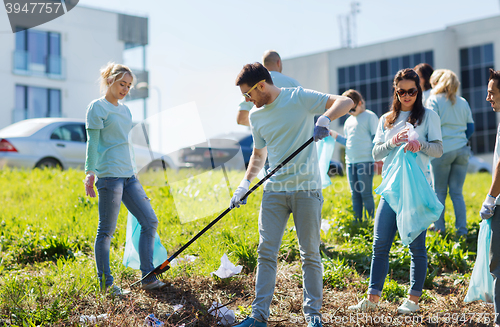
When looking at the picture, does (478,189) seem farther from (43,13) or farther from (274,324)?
(43,13)

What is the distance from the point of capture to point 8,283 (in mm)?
3430

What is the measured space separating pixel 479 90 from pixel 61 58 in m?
25.9

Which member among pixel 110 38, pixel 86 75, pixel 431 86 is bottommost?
pixel 431 86

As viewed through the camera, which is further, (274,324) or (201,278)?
(201,278)

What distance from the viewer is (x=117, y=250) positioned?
4.62 metres

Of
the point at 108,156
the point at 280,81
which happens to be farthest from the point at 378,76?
the point at 108,156

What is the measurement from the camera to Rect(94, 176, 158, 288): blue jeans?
3.53 m

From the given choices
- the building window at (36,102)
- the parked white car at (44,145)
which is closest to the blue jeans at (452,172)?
the parked white car at (44,145)

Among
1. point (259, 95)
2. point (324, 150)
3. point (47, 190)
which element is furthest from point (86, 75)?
point (259, 95)

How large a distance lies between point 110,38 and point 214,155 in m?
19.2

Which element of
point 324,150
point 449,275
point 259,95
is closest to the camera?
point 259,95

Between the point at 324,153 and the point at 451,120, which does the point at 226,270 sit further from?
the point at 451,120

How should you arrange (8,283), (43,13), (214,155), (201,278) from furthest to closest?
(43,13) < (214,155) < (201,278) < (8,283)

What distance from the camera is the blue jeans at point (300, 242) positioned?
2941 millimetres
